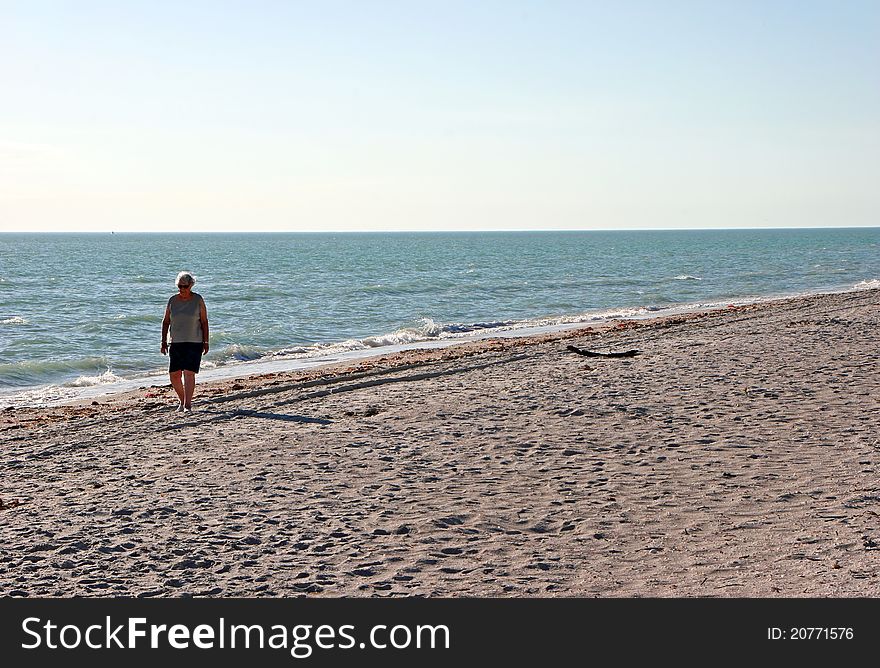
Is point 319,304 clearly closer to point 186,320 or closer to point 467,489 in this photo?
point 186,320

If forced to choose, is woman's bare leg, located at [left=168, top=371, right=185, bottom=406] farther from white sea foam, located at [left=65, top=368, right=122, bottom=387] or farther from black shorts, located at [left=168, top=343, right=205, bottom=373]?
white sea foam, located at [left=65, top=368, right=122, bottom=387]

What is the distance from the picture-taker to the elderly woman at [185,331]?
32.3ft

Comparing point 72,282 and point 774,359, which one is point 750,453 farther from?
point 72,282

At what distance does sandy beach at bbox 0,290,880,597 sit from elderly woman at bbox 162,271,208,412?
1.66 feet

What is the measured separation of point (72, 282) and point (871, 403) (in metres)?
43.5

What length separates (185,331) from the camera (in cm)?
993

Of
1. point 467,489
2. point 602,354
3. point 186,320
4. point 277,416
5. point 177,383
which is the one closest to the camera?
point 467,489

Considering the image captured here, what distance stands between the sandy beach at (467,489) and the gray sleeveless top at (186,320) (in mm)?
814

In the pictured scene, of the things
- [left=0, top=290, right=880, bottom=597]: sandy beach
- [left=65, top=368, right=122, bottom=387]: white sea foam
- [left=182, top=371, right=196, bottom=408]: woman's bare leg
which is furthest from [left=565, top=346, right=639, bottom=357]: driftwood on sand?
[left=65, top=368, right=122, bottom=387]: white sea foam

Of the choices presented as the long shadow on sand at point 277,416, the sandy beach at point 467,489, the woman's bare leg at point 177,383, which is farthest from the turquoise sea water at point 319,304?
the sandy beach at point 467,489

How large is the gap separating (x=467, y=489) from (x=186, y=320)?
4.56 meters

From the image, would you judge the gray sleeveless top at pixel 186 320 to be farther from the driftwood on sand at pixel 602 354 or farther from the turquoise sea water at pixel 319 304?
the driftwood on sand at pixel 602 354

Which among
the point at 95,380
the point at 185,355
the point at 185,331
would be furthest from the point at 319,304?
the point at 185,331
